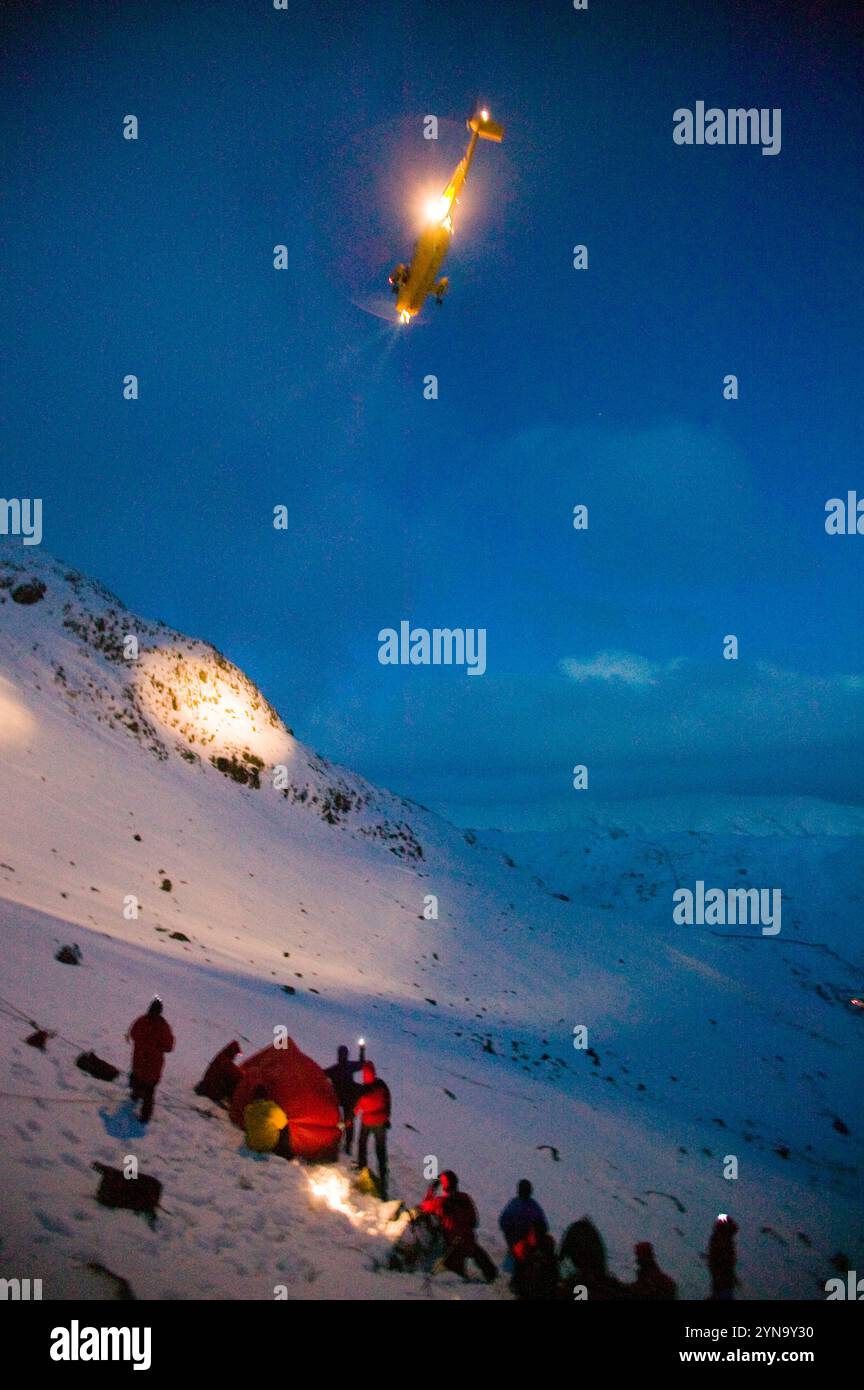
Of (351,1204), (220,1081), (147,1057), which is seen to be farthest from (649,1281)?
(147,1057)

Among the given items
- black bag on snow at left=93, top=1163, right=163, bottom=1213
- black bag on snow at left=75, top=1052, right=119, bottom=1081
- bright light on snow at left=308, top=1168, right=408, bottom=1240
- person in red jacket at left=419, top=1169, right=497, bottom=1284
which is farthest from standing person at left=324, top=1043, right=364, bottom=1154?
black bag on snow at left=75, top=1052, right=119, bottom=1081

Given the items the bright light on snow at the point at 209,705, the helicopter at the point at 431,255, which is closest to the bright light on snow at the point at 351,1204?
the helicopter at the point at 431,255

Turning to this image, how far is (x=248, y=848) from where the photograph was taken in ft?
97.9

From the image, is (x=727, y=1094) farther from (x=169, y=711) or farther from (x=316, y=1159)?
(x=169, y=711)

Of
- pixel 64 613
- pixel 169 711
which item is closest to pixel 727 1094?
pixel 169 711

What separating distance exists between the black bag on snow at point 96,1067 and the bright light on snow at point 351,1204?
3261 millimetres

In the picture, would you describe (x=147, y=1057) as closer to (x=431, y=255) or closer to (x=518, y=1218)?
(x=518, y=1218)

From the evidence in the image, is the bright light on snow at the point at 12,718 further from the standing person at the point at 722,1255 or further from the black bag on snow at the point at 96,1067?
the standing person at the point at 722,1255

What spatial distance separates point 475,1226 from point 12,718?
89.1ft

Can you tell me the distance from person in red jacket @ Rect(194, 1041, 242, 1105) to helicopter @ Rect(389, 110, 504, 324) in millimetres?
16995

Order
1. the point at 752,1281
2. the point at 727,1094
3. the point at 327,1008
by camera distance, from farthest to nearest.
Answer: the point at 727,1094 → the point at 327,1008 → the point at 752,1281

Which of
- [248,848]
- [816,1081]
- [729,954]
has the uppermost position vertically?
[248,848]

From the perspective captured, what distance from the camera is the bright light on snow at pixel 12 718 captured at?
25.5 meters
